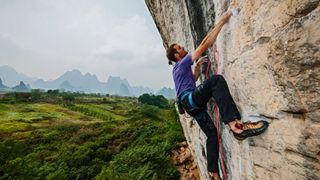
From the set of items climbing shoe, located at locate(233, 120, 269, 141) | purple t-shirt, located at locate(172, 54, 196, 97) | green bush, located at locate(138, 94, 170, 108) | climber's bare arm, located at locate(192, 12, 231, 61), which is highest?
green bush, located at locate(138, 94, 170, 108)

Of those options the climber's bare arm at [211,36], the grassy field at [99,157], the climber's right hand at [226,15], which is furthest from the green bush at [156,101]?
the climber's right hand at [226,15]

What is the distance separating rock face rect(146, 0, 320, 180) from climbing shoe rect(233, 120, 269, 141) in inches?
4.4

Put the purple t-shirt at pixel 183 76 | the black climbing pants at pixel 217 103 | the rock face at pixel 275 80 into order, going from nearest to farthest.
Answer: the rock face at pixel 275 80, the black climbing pants at pixel 217 103, the purple t-shirt at pixel 183 76

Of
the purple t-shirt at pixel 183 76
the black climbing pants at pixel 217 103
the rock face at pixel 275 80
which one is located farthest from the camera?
the purple t-shirt at pixel 183 76

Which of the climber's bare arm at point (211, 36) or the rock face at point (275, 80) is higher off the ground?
the climber's bare arm at point (211, 36)

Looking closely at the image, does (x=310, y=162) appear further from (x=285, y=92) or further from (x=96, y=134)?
(x=96, y=134)

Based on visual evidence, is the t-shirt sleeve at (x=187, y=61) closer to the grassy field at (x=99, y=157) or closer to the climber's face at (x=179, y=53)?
the climber's face at (x=179, y=53)

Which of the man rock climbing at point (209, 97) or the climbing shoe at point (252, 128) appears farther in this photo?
the man rock climbing at point (209, 97)

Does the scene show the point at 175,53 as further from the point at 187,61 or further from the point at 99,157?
the point at 99,157

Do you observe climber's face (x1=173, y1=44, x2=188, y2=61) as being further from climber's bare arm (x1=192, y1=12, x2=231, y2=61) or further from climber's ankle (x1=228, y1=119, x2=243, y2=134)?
climber's ankle (x1=228, y1=119, x2=243, y2=134)

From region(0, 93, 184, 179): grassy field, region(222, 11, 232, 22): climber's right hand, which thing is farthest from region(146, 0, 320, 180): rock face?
region(0, 93, 184, 179): grassy field

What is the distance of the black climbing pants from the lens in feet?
18.0

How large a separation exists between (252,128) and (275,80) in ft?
3.05

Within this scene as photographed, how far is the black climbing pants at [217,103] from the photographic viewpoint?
5.47 meters
